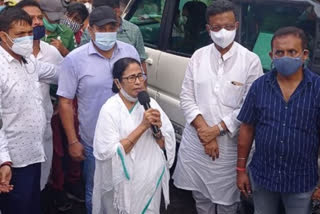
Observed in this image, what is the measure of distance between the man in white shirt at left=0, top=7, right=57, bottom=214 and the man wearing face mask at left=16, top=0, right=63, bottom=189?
400 millimetres

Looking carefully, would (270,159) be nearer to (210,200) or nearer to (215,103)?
(215,103)

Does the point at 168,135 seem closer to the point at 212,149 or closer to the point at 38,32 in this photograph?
the point at 212,149

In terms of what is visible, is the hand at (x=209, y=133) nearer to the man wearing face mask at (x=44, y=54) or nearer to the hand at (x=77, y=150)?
the hand at (x=77, y=150)

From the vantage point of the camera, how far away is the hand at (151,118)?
2713 mm

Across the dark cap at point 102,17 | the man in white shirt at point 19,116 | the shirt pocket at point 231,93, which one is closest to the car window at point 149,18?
the dark cap at point 102,17

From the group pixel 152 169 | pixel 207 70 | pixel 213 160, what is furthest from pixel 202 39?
pixel 152 169

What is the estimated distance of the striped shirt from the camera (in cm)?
261

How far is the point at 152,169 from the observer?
9.57 ft

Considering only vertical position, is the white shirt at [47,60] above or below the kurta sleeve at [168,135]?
above

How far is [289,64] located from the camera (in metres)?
2.60

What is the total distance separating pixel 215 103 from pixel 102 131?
2.80 ft

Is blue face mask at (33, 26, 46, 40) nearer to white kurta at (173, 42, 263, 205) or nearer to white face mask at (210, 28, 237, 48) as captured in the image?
white kurta at (173, 42, 263, 205)

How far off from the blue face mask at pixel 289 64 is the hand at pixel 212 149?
81 centimetres

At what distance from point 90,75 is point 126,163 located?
771 mm
